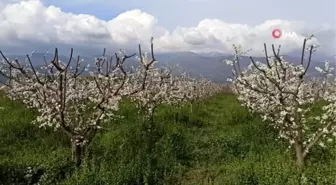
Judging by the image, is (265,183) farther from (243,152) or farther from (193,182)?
(243,152)

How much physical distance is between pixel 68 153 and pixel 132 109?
841 cm

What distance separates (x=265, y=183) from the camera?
9617 mm

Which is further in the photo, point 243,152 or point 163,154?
point 243,152

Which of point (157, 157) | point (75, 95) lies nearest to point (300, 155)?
point (157, 157)

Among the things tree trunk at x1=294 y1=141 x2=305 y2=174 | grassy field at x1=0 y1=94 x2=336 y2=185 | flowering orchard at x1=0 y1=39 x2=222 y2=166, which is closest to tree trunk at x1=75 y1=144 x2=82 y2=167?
flowering orchard at x1=0 y1=39 x2=222 y2=166

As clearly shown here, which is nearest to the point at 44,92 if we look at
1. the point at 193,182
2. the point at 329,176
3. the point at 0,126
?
the point at 193,182

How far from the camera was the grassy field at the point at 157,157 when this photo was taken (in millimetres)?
10616

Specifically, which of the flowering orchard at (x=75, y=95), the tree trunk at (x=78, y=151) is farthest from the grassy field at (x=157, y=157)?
the flowering orchard at (x=75, y=95)

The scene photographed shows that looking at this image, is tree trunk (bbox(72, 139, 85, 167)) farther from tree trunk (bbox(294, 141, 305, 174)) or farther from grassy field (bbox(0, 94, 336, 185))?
tree trunk (bbox(294, 141, 305, 174))

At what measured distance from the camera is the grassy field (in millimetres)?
10616

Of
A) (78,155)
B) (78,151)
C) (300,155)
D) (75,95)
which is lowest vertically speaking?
(78,155)

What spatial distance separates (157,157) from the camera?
42.8 ft

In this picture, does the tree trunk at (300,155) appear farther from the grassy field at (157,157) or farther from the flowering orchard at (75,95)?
the flowering orchard at (75,95)

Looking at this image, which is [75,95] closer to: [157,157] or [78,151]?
[78,151]
